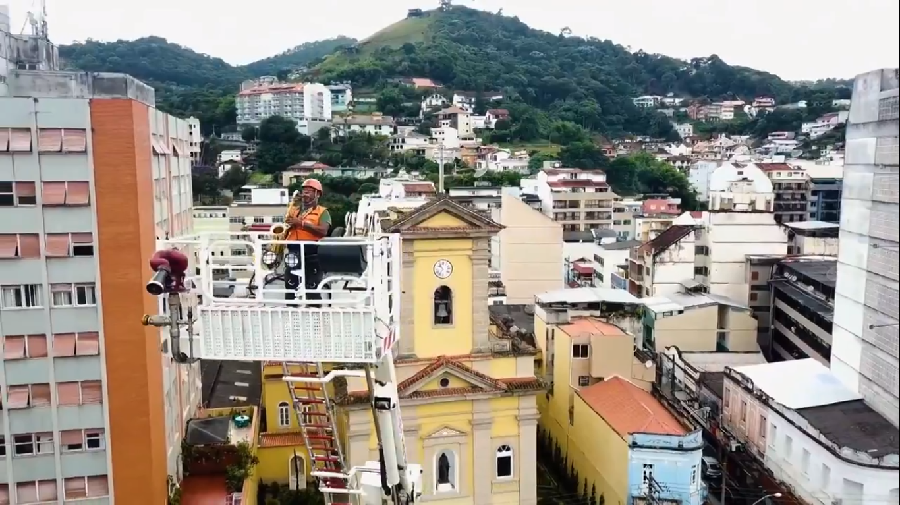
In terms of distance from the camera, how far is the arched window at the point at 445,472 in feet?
66.7

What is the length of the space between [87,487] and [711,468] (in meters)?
19.3

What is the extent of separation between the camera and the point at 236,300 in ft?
24.2

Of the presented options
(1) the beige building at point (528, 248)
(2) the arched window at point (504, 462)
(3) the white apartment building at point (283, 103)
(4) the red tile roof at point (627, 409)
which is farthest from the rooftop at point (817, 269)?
(3) the white apartment building at point (283, 103)

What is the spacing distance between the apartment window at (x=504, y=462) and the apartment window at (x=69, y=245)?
11.8 meters

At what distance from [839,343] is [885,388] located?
19.2ft

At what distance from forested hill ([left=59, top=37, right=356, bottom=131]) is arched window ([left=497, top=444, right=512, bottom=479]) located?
88.4 m

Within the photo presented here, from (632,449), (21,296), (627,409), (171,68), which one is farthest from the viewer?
(171,68)

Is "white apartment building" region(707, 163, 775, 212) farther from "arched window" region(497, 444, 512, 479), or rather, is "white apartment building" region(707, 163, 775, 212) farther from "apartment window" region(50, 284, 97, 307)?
"apartment window" region(50, 284, 97, 307)

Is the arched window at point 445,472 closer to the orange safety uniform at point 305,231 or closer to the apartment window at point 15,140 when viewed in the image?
the apartment window at point 15,140

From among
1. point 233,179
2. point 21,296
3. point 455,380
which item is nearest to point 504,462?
point 455,380

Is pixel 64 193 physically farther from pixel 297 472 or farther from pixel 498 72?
pixel 498 72

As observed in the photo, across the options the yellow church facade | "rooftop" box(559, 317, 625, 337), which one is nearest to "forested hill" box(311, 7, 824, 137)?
"rooftop" box(559, 317, 625, 337)

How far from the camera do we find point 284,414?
23953 mm

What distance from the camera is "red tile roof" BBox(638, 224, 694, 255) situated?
4022 centimetres
